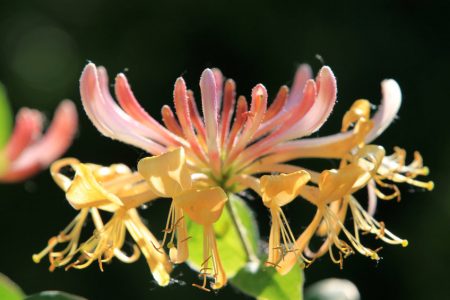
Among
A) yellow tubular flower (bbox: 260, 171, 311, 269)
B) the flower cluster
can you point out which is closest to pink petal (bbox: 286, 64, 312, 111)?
the flower cluster

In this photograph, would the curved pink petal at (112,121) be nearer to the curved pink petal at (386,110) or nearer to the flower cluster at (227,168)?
the flower cluster at (227,168)

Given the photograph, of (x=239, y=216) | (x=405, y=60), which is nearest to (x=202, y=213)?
(x=239, y=216)

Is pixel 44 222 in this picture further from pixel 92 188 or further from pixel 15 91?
pixel 92 188

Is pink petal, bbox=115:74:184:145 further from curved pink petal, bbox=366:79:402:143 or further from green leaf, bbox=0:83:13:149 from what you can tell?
green leaf, bbox=0:83:13:149

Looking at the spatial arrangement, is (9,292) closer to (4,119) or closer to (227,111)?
(227,111)

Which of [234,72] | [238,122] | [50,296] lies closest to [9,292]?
[50,296]
